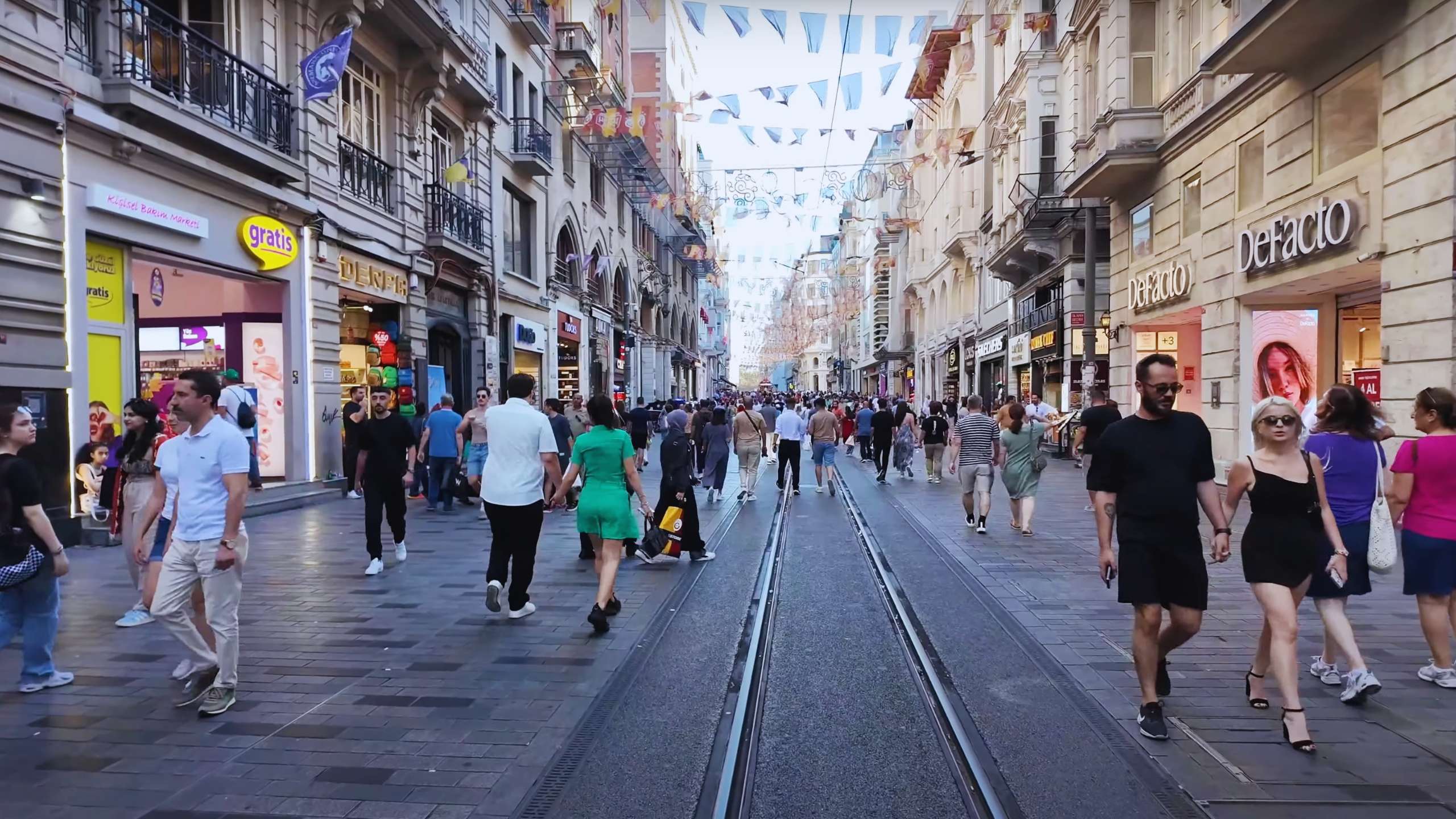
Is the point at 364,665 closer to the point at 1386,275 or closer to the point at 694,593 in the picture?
the point at 694,593

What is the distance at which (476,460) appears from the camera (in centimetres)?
1358

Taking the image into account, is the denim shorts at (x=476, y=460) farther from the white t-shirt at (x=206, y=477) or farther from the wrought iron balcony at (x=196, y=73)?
the white t-shirt at (x=206, y=477)

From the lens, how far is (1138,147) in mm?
19062

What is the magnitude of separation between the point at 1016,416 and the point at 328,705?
28.3 feet

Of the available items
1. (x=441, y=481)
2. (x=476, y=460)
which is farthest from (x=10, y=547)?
(x=441, y=481)

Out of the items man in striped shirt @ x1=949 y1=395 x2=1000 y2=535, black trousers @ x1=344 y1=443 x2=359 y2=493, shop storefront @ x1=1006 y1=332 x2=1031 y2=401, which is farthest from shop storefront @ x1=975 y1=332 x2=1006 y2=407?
black trousers @ x1=344 y1=443 x2=359 y2=493

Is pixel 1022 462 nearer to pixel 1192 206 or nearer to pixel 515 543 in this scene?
pixel 515 543

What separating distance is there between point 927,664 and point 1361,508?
2.55m

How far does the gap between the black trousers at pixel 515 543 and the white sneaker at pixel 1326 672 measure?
5.10 m

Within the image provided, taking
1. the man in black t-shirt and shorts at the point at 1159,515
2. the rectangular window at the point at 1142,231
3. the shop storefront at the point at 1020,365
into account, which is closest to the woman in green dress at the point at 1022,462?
the man in black t-shirt and shorts at the point at 1159,515

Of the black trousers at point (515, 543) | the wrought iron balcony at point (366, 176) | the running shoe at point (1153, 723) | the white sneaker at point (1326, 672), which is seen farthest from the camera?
the wrought iron balcony at point (366, 176)

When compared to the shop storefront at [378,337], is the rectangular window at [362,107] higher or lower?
higher

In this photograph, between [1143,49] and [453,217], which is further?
[453,217]

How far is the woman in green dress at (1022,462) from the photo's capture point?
11508 millimetres
